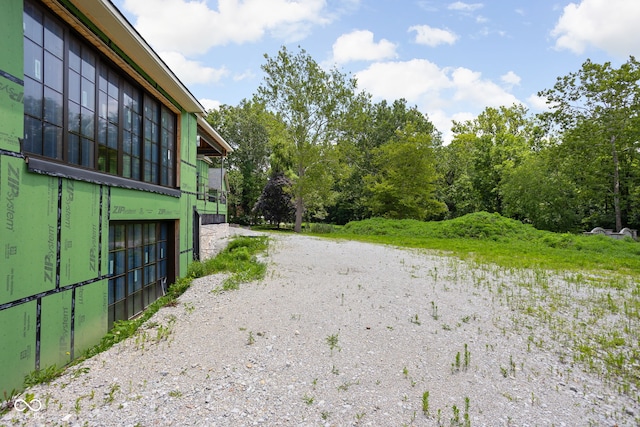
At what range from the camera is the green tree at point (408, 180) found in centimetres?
2748

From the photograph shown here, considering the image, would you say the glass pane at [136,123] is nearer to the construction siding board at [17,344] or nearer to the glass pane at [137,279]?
the glass pane at [137,279]

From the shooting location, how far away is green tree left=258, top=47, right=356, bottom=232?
929 inches

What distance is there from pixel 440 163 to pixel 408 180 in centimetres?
1006

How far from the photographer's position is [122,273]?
19.2ft

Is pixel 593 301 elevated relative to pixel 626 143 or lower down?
lower down

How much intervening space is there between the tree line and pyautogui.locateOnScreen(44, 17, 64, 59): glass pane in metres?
19.9

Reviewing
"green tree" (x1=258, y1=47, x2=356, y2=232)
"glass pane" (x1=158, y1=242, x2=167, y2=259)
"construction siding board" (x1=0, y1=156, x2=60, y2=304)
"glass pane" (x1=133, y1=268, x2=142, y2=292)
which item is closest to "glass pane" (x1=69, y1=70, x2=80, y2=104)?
"construction siding board" (x1=0, y1=156, x2=60, y2=304)

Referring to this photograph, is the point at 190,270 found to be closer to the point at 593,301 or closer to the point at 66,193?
the point at 66,193

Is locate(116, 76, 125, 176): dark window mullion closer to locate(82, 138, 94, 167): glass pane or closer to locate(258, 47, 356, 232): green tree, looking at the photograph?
locate(82, 138, 94, 167): glass pane

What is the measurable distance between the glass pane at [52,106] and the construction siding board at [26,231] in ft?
2.54

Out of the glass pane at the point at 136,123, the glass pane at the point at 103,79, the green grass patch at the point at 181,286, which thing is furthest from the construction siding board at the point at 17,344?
the glass pane at the point at 136,123

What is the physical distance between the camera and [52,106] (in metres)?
4.01

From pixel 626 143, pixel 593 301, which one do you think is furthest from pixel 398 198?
pixel 593 301

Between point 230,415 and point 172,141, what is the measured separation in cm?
685
